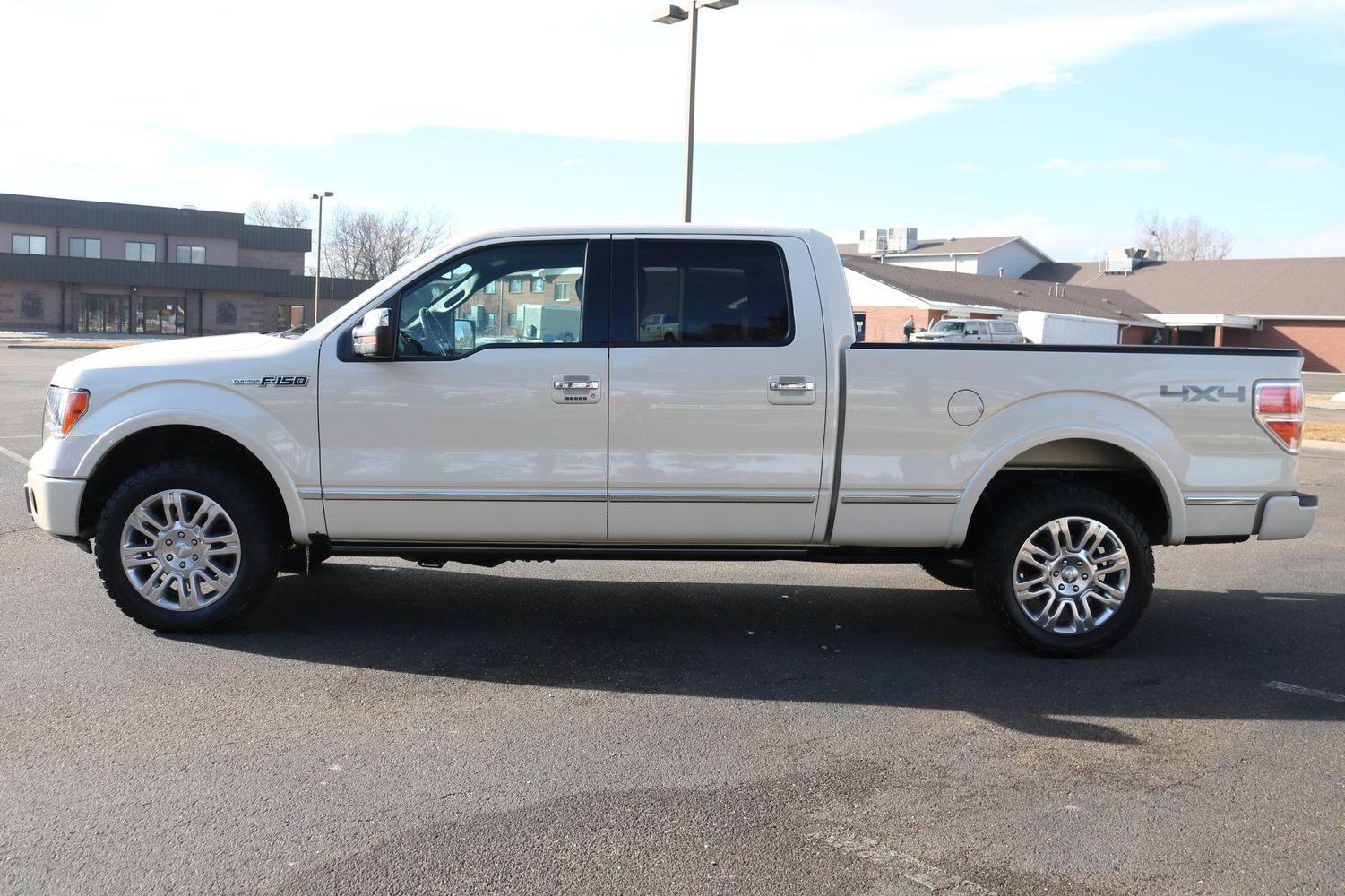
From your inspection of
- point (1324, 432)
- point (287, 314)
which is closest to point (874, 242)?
point (287, 314)

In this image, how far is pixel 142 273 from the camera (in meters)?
63.8

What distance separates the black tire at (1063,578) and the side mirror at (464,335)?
283cm

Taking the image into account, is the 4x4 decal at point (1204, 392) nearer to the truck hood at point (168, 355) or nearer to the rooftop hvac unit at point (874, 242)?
the truck hood at point (168, 355)

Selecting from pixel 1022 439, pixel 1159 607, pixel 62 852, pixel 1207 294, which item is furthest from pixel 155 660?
pixel 1207 294

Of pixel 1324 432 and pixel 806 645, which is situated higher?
pixel 1324 432

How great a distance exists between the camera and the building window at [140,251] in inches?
2621

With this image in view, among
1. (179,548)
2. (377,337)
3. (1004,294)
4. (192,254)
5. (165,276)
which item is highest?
(192,254)

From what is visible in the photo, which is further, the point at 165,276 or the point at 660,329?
the point at 165,276

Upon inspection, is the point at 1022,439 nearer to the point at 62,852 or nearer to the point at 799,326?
the point at 799,326

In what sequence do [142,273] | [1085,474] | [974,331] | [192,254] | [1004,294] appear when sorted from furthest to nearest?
[192,254], [142,273], [1004,294], [974,331], [1085,474]

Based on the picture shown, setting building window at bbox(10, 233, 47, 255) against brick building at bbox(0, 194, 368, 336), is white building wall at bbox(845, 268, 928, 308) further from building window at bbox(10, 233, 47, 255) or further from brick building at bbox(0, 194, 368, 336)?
building window at bbox(10, 233, 47, 255)

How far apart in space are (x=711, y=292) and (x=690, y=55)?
1092 cm

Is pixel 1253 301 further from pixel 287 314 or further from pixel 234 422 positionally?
pixel 234 422

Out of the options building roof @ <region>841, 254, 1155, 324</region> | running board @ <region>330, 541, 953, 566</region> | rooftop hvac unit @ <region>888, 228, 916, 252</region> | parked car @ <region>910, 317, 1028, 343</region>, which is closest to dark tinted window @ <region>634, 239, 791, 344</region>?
running board @ <region>330, 541, 953, 566</region>
